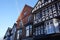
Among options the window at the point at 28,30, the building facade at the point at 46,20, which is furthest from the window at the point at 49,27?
the window at the point at 28,30

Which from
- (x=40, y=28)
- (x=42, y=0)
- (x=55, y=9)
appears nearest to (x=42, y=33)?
(x=40, y=28)

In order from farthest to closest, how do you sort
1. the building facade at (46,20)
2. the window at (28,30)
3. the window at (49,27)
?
1. the window at (28,30)
2. the window at (49,27)
3. the building facade at (46,20)

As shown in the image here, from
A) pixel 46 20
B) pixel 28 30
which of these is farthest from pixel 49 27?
pixel 28 30

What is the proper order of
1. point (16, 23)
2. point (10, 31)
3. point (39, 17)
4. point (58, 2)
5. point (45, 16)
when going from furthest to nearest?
1. point (10, 31)
2. point (16, 23)
3. point (39, 17)
4. point (45, 16)
5. point (58, 2)

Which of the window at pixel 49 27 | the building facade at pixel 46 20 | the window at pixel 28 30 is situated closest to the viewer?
the building facade at pixel 46 20

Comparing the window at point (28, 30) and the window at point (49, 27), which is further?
the window at point (28, 30)

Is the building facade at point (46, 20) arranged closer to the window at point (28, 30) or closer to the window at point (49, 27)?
the window at point (49, 27)

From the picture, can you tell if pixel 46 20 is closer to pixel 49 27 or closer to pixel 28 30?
pixel 49 27

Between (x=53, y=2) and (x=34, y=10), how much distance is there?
239 inches

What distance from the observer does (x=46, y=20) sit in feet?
86.2

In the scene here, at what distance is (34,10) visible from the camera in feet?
100

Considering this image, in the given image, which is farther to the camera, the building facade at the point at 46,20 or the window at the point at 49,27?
the window at the point at 49,27

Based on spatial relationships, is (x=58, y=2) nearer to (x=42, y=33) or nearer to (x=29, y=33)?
(x=42, y=33)

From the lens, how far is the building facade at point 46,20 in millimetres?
24172
